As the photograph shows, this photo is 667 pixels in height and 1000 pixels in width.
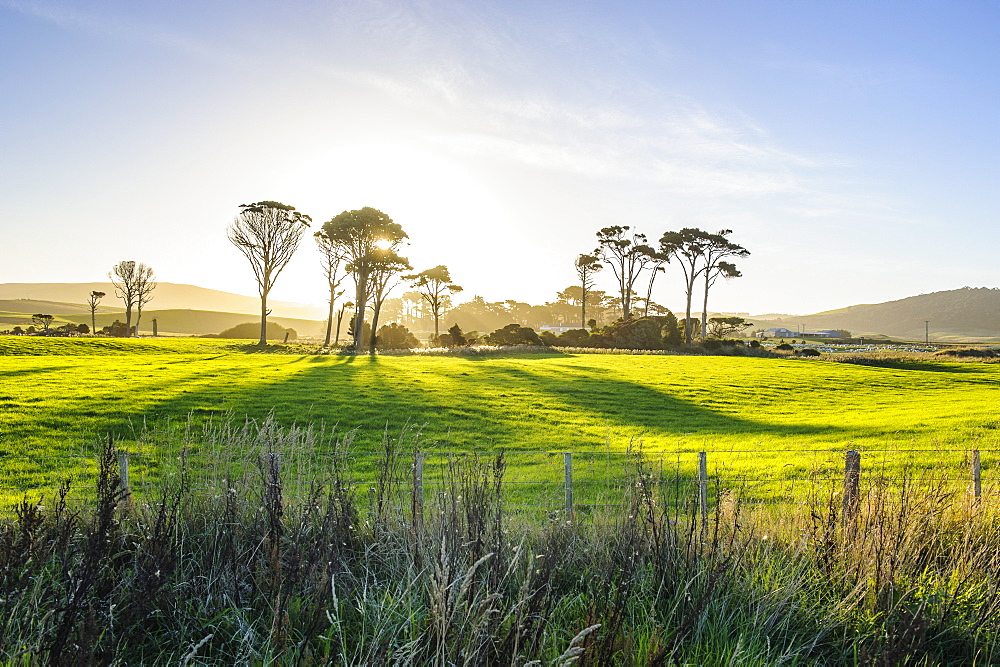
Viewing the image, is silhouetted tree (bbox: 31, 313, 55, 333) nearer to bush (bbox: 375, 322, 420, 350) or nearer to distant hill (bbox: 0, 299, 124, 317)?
bush (bbox: 375, 322, 420, 350)

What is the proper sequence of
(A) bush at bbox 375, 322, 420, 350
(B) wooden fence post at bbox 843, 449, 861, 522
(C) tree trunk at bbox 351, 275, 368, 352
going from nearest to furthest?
(B) wooden fence post at bbox 843, 449, 861, 522 < (C) tree trunk at bbox 351, 275, 368, 352 < (A) bush at bbox 375, 322, 420, 350

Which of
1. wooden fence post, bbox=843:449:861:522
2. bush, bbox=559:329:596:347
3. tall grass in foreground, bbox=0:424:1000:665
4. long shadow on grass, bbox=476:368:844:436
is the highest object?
bush, bbox=559:329:596:347

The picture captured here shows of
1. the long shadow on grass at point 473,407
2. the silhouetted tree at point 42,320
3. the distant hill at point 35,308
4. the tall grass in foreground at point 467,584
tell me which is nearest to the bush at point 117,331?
the silhouetted tree at point 42,320

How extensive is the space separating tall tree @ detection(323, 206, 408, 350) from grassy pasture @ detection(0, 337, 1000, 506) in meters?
9.82

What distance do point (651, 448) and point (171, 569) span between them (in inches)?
421

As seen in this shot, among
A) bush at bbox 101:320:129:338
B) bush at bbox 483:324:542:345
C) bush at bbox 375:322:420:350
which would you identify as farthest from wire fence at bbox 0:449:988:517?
bush at bbox 101:320:129:338

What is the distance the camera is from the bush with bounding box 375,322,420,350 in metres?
44.9

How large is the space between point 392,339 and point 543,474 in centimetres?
3545

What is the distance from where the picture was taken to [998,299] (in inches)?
7849

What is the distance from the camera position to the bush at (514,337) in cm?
4533

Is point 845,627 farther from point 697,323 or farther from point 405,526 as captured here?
point 697,323

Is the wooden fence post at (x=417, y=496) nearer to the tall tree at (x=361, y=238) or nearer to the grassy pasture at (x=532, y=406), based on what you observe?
the grassy pasture at (x=532, y=406)

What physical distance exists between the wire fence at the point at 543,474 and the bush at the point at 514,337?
32245 millimetres

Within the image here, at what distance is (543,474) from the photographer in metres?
11.1
